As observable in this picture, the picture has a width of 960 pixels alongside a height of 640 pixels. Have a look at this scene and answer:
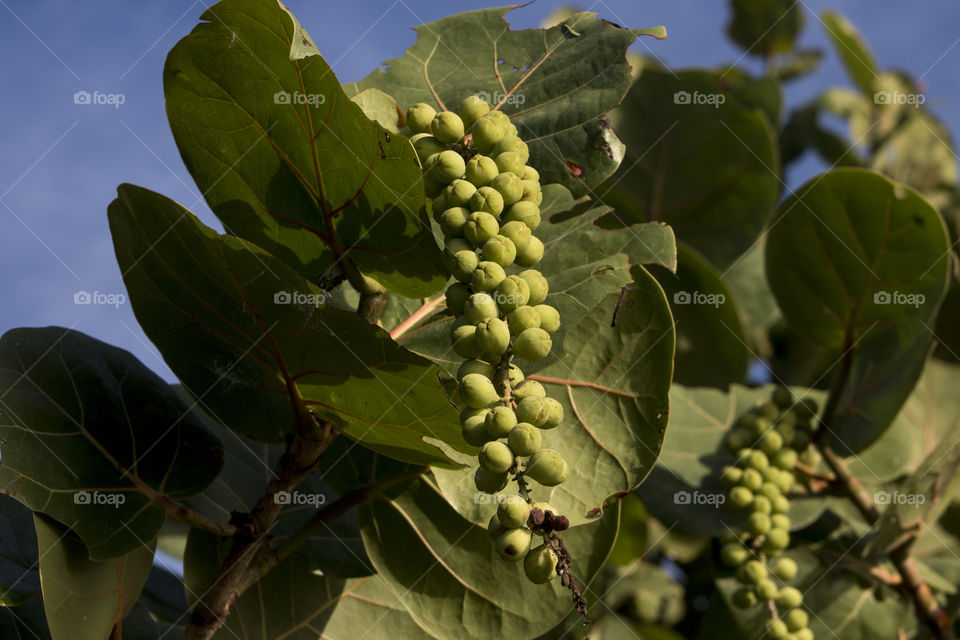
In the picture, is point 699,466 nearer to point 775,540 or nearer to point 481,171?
point 775,540

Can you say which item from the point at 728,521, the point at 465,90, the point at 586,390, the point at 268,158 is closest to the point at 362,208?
the point at 268,158

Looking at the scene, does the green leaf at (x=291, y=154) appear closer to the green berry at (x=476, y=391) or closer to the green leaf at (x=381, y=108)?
the green leaf at (x=381, y=108)

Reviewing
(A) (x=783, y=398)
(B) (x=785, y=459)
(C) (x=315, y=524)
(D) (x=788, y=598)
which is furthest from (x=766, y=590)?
(C) (x=315, y=524)

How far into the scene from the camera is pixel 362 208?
123 cm

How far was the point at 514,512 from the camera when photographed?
897mm

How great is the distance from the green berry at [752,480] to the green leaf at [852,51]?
6.11 feet

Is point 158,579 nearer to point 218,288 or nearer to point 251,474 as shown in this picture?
point 251,474

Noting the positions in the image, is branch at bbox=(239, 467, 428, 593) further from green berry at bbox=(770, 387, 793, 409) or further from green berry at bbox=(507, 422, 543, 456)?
green berry at bbox=(770, 387, 793, 409)

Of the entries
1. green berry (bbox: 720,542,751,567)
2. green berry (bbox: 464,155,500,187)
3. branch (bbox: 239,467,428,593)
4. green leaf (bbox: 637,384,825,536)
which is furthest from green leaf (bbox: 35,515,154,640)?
green berry (bbox: 720,542,751,567)

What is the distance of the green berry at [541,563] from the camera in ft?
2.95

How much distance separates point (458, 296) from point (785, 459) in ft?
4.14

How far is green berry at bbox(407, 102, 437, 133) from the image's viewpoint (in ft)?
4.02

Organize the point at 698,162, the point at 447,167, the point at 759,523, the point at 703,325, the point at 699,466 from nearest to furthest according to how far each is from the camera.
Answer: the point at 447,167 → the point at 759,523 → the point at 699,466 → the point at 703,325 → the point at 698,162

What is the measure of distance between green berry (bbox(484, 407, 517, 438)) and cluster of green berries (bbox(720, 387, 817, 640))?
1.16m
